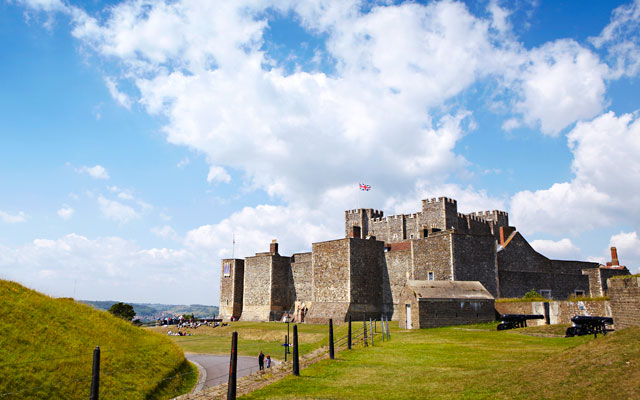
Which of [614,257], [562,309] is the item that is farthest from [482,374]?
[614,257]

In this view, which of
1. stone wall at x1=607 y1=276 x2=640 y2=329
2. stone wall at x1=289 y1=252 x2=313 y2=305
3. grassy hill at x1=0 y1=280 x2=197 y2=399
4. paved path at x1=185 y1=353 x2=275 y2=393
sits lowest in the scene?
paved path at x1=185 y1=353 x2=275 y2=393

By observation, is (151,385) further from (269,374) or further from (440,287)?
(440,287)

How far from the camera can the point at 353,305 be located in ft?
145

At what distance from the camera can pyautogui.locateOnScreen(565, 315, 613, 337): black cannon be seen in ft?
65.8

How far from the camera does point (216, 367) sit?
95.1 ft

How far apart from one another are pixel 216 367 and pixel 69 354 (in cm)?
1422

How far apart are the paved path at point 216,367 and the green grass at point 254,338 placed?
2.14 metres

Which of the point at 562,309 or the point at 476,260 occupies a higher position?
the point at 476,260

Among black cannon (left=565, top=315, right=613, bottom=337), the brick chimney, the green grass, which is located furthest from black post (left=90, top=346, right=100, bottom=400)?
the brick chimney

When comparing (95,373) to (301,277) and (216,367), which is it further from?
(301,277)

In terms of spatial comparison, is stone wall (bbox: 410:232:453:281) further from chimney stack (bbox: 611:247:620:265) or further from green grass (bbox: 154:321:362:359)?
chimney stack (bbox: 611:247:620:265)

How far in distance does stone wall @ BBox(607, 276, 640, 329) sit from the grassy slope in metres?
1.92

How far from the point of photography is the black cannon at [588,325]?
20058 millimetres

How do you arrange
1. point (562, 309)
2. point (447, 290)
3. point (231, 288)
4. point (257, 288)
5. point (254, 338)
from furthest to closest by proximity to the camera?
1. point (231, 288)
2. point (257, 288)
3. point (254, 338)
4. point (447, 290)
5. point (562, 309)
